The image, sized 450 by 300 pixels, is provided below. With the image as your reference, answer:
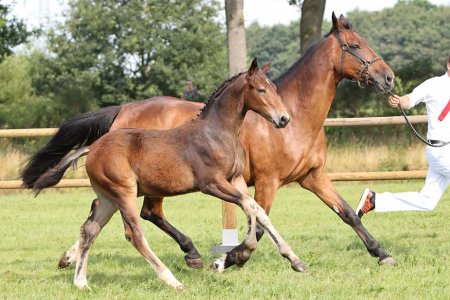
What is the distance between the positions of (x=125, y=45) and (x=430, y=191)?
32.9m

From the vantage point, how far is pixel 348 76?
309 inches

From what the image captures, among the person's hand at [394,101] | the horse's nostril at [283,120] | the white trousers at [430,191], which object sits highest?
the horse's nostril at [283,120]

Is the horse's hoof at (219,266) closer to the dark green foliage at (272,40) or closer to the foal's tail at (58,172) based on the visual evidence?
the foal's tail at (58,172)

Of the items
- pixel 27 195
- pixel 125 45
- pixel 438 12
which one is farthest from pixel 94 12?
pixel 438 12

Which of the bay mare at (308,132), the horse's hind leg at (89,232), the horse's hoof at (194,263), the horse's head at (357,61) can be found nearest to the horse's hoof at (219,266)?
the bay mare at (308,132)

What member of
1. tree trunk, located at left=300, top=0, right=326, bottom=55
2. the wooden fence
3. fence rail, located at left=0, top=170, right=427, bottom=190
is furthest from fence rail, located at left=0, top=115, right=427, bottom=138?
tree trunk, located at left=300, top=0, right=326, bottom=55

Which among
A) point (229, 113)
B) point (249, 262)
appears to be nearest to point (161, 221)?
point (249, 262)

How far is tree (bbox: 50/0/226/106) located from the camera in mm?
39375

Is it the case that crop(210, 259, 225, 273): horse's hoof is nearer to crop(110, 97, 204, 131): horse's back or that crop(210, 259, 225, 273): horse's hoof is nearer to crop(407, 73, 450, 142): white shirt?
crop(110, 97, 204, 131): horse's back

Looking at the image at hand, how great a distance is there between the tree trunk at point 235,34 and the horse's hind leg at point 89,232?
839 cm

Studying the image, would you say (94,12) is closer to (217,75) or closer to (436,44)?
(217,75)

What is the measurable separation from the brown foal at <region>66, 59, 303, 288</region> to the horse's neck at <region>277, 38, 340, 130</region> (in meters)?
1.07

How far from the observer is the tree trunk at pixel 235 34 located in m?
15.1

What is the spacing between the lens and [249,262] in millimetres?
8086
